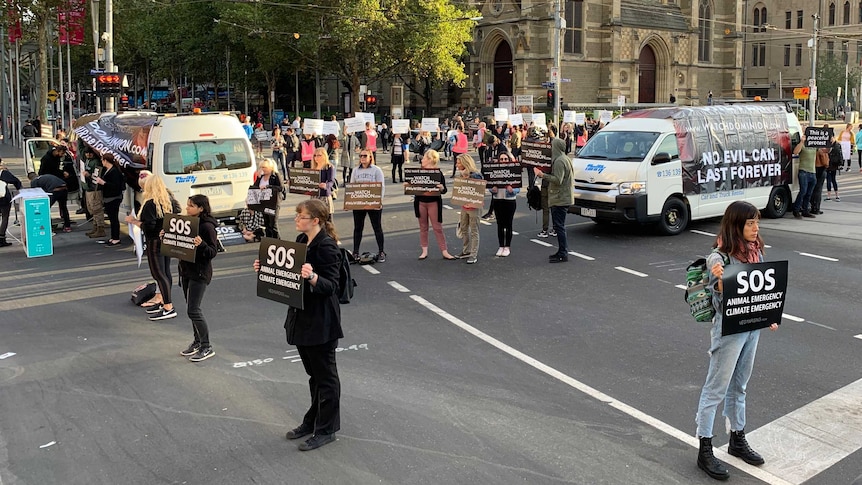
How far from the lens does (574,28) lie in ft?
184

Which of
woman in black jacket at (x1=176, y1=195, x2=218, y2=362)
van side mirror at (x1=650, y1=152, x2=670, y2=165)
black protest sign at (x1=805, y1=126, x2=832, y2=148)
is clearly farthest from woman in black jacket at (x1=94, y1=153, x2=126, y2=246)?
black protest sign at (x1=805, y1=126, x2=832, y2=148)

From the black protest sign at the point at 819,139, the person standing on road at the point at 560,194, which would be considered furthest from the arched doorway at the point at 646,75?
the person standing on road at the point at 560,194

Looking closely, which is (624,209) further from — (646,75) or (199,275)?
(646,75)

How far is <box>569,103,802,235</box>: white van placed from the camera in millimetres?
14961

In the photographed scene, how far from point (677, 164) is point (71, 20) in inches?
1360

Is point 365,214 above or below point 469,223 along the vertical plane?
above

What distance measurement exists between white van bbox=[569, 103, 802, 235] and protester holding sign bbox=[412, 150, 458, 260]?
3416 mm

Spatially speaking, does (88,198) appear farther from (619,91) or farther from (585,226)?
(619,91)

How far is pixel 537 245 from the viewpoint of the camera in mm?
14625

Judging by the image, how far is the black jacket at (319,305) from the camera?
5895 millimetres

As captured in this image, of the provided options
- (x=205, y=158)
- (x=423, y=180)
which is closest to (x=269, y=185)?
(x=205, y=158)

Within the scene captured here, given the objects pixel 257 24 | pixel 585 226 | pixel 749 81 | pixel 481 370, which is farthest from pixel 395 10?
pixel 749 81

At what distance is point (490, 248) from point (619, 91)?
152ft

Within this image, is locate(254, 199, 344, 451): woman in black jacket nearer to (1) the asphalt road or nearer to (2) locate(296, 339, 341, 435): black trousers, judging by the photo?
(2) locate(296, 339, 341, 435): black trousers
